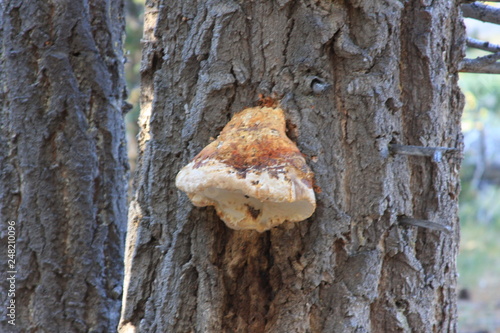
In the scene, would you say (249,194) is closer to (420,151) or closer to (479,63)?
(420,151)

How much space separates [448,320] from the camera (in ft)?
5.96

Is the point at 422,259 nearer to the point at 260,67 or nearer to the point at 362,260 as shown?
the point at 362,260

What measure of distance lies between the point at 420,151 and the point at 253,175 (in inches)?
23.9

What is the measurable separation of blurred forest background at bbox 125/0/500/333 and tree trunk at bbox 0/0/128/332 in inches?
113

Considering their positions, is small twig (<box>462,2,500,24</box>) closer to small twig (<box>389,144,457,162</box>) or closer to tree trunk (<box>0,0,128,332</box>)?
small twig (<box>389,144,457,162</box>)

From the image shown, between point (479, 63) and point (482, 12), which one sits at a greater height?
point (482, 12)

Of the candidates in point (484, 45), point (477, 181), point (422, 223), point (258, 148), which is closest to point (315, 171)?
point (258, 148)

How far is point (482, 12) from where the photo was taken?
7.13 feet

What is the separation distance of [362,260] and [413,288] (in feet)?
0.82

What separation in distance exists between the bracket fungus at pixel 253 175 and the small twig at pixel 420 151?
0.33 metres

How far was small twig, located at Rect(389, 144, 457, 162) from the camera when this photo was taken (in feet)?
4.90

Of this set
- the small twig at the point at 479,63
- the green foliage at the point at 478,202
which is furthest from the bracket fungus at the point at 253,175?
the green foliage at the point at 478,202

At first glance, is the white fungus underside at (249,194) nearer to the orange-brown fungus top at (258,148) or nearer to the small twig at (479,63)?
the orange-brown fungus top at (258,148)

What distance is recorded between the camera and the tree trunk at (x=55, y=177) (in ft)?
7.97
